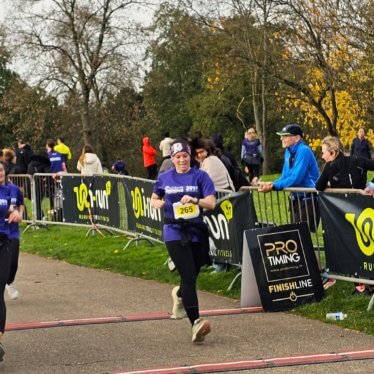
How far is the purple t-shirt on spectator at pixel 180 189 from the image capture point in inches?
312

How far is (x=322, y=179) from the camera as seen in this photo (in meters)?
9.34

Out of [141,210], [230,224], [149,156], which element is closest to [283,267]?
Result: [230,224]

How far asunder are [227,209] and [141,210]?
412cm

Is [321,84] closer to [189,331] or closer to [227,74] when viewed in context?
[227,74]

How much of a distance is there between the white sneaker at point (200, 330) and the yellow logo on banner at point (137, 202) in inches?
266

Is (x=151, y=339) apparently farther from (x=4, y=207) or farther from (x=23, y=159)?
(x=23, y=159)

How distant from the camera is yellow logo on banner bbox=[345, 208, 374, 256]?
27.8 ft

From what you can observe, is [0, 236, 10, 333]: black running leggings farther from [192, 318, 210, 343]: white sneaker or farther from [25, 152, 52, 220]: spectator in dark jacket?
[25, 152, 52, 220]: spectator in dark jacket

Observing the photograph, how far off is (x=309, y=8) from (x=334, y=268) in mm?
18538

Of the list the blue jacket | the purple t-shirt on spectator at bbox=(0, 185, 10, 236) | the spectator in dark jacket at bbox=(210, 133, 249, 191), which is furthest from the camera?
the spectator in dark jacket at bbox=(210, 133, 249, 191)

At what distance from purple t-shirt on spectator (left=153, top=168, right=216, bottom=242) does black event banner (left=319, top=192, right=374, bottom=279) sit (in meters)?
1.64

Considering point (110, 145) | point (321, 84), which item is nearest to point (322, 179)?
point (321, 84)

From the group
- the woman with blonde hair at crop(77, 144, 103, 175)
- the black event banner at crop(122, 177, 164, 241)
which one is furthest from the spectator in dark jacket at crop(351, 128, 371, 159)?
the black event banner at crop(122, 177, 164, 241)

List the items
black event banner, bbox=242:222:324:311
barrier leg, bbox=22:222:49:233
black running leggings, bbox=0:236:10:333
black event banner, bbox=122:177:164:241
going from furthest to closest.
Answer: barrier leg, bbox=22:222:49:233 → black event banner, bbox=122:177:164:241 → black event banner, bbox=242:222:324:311 → black running leggings, bbox=0:236:10:333
